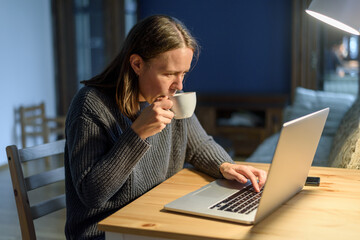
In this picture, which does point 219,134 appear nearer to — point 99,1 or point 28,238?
point 99,1

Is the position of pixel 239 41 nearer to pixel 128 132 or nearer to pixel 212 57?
→ pixel 212 57

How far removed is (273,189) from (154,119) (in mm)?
352

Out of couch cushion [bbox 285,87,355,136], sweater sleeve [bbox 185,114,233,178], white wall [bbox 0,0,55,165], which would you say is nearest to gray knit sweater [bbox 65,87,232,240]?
sweater sleeve [bbox 185,114,233,178]

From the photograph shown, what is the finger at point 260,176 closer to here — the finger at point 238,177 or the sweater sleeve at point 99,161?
the finger at point 238,177

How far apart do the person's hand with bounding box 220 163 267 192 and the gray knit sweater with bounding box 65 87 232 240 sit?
2.1 inches

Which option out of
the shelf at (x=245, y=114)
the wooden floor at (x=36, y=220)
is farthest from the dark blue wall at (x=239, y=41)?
the wooden floor at (x=36, y=220)

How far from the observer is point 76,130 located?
1250mm

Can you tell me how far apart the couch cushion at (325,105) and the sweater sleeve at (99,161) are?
257cm

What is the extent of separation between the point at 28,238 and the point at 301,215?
82 cm

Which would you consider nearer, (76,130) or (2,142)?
(76,130)

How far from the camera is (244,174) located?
1.33 metres

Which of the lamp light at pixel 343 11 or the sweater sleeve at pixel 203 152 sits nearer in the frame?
the lamp light at pixel 343 11

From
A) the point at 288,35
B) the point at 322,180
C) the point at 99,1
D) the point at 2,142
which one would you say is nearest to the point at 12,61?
the point at 2,142

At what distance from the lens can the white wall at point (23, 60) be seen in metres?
4.47
